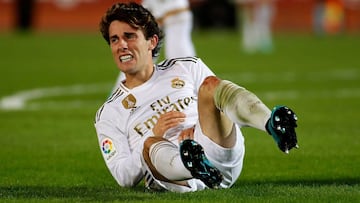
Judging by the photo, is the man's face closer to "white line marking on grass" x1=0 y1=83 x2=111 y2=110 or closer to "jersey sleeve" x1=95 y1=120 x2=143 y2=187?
"jersey sleeve" x1=95 y1=120 x2=143 y2=187

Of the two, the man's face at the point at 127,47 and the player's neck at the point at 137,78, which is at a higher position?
the man's face at the point at 127,47

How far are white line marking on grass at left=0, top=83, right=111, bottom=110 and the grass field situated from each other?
2 centimetres

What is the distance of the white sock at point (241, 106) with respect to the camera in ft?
21.2

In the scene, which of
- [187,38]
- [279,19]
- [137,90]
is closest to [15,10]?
[279,19]

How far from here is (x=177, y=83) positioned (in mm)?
7531

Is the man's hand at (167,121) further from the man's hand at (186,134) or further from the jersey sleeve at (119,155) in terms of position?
the jersey sleeve at (119,155)

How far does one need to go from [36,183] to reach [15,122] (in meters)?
4.88

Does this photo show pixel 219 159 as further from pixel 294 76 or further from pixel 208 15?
pixel 208 15

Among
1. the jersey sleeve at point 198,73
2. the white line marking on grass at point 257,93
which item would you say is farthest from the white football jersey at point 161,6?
the jersey sleeve at point 198,73

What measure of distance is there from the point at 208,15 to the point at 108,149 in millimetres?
33418

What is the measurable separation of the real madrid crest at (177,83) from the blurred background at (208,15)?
102 feet

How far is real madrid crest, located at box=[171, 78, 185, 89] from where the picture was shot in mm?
7517

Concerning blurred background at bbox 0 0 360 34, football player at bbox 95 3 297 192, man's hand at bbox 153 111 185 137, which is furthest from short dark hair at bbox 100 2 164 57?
blurred background at bbox 0 0 360 34

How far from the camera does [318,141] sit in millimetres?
10734
